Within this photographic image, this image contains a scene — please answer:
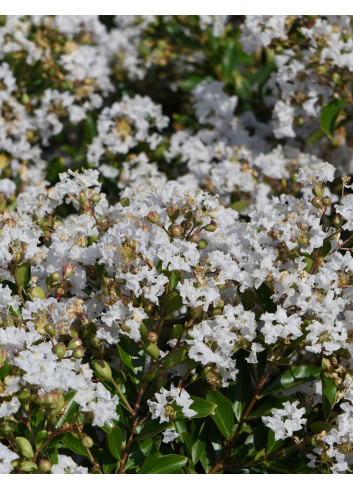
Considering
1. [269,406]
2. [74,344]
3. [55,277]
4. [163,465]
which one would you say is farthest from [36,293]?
[269,406]

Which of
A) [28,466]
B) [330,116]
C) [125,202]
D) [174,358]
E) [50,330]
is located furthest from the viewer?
[330,116]

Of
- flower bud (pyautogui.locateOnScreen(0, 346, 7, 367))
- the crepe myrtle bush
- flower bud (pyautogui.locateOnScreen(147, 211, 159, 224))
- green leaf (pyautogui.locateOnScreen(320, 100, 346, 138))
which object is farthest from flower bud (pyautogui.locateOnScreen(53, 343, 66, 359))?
green leaf (pyautogui.locateOnScreen(320, 100, 346, 138))

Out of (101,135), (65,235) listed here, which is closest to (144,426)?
(65,235)

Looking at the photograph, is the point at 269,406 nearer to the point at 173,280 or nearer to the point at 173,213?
the point at 173,280

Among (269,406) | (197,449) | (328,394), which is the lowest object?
(197,449)

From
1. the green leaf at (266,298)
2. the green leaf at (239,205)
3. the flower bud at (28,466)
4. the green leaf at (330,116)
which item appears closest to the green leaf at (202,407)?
the green leaf at (266,298)

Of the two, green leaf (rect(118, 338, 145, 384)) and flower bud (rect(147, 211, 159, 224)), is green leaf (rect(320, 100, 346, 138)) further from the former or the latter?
green leaf (rect(118, 338, 145, 384))
